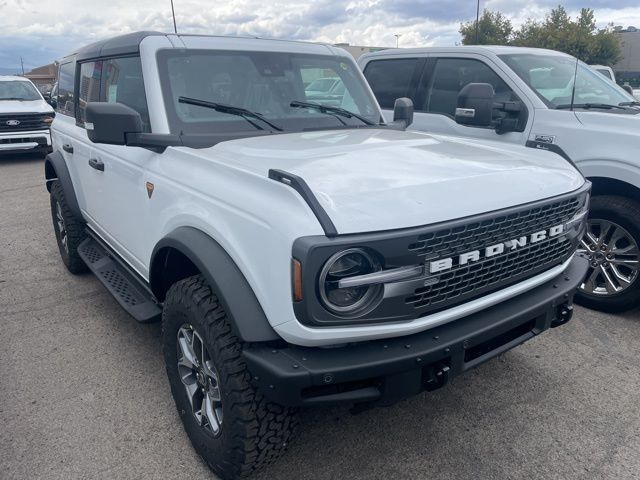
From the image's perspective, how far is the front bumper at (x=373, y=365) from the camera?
1.89 m

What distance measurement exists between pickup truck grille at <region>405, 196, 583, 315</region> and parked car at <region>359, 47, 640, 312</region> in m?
0.82

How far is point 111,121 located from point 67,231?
7.88 feet

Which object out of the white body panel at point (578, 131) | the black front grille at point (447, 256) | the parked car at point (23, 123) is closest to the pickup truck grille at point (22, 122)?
the parked car at point (23, 123)

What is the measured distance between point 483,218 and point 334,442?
139 centimetres

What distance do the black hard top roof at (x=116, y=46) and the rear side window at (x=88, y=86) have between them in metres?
0.08

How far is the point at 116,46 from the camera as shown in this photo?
3506 mm

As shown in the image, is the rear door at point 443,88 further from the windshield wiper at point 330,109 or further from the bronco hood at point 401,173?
the bronco hood at point 401,173

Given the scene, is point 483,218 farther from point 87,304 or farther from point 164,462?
point 87,304

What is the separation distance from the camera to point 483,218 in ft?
6.84

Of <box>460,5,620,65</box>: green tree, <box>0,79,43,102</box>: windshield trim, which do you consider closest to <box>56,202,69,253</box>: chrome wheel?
<box>0,79,43,102</box>: windshield trim

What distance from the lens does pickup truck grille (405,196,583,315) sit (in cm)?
200

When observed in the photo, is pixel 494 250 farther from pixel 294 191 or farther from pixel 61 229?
pixel 61 229

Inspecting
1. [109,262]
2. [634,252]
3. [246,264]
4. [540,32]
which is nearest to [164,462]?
[246,264]

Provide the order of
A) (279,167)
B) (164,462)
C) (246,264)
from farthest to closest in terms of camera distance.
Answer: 1. (164,462)
2. (279,167)
3. (246,264)
